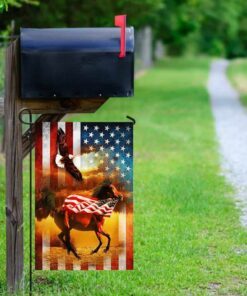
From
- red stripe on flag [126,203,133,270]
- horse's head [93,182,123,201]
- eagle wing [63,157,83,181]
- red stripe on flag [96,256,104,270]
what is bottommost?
red stripe on flag [96,256,104,270]

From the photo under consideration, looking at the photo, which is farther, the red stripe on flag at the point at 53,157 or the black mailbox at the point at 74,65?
the red stripe on flag at the point at 53,157

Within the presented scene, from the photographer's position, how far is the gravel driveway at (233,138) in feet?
37.1

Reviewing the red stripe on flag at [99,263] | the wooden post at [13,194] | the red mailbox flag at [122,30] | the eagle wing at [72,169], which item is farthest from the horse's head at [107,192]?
the red mailbox flag at [122,30]

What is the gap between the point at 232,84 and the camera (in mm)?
39594

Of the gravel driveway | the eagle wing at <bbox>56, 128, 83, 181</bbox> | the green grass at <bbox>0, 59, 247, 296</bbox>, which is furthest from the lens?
the gravel driveway

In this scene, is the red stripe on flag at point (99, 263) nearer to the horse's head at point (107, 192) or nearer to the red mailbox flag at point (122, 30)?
the horse's head at point (107, 192)

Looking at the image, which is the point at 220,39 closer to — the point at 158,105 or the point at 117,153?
the point at 158,105

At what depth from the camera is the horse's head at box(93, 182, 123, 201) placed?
230 inches

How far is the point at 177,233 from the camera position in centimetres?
820

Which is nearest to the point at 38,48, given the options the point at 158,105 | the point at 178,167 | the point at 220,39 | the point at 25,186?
the point at 25,186

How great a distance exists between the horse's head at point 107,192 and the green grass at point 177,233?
0.72 meters

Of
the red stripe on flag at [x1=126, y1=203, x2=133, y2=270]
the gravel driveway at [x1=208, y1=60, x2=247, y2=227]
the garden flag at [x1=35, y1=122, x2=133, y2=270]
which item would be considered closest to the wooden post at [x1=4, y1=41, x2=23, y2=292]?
the garden flag at [x1=35, y1=122, x2=133, y2=270]

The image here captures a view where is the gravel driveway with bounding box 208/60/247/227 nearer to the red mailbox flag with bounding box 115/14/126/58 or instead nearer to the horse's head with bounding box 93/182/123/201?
the horse's head with bounding box 93/182/123/201

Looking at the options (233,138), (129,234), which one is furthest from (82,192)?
(233,138)
